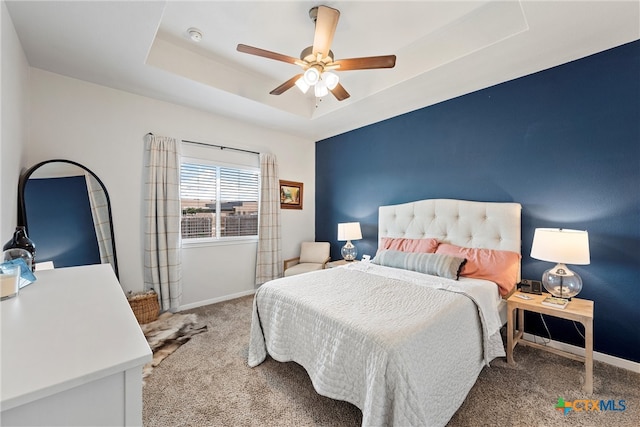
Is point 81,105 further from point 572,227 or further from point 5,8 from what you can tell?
point 572,227

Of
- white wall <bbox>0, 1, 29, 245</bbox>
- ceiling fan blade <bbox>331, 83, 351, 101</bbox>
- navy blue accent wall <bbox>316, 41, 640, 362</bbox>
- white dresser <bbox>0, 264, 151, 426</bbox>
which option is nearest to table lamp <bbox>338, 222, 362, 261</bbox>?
navy blue accent wall <bbox>316, 41, 640, 362</bbox>

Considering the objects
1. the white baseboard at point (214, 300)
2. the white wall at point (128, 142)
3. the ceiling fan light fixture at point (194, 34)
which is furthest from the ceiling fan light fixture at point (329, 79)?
the white baseboard at point (214, 300)

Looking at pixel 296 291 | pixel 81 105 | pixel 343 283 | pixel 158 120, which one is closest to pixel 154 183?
pixel 158 120

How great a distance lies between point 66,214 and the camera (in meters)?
2.53

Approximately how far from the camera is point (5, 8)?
1.67m

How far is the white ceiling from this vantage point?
6.00 feet

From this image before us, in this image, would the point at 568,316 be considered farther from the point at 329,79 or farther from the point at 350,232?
the point at 329,79

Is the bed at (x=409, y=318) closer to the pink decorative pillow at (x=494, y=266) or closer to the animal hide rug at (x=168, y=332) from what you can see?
the pink decorative pillow at (x=494, y=266)

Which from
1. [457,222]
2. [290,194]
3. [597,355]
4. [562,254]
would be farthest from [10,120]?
[597,355]

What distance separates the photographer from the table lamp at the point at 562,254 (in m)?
1.92

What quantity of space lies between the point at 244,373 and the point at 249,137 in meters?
3.05

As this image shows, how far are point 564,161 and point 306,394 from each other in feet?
9.50

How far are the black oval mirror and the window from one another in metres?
0.84

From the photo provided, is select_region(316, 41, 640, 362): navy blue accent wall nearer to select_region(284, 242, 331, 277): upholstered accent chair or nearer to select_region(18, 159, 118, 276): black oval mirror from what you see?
select_region(284, 242, 331, 277): upholstered accent chair
